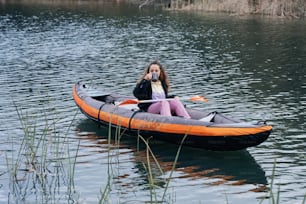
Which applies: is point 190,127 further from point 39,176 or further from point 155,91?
point 39,176

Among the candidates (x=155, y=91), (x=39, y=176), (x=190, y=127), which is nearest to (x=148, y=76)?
(x=155, y=91)

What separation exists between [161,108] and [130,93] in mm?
4789

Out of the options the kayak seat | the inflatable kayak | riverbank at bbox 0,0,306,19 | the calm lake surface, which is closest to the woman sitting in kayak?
the inflatable kayak

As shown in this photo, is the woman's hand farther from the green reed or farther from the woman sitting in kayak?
the green reed

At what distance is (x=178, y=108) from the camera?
34.1 ft

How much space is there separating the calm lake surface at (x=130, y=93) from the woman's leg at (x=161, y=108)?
0.52 meters

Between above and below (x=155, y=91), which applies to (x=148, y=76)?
above

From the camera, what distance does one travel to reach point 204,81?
16.4 metres

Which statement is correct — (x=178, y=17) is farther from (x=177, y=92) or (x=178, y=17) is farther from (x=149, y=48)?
(x=177, y=92)

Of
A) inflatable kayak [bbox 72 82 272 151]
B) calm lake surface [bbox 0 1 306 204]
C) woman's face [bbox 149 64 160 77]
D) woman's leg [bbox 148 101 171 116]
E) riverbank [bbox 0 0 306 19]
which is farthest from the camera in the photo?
riverbank [bbox 0 0 306 19]

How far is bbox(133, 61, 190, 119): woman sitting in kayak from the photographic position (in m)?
10.4

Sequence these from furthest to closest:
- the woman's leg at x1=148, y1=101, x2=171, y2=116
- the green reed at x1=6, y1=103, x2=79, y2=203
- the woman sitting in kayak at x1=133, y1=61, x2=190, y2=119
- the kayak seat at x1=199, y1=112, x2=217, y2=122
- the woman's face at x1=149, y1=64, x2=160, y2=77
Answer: the woman's face at x1=149, y1=64, x2=160, y2=77, the woman sitting in kayak at x1=133, y1=61, x2=190, y2=119, the woman's leg at x1=148, y1=101, x2=171, y2=116, the kayak seat at x1=199, y1=112, x2=217, y2=122, the green reed at x1=6, y1=103, x2=79, y2=203

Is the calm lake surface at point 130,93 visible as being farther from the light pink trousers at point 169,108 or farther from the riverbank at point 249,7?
the riverbank at point 249,7

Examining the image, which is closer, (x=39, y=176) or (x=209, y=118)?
(x=39, y=176)
